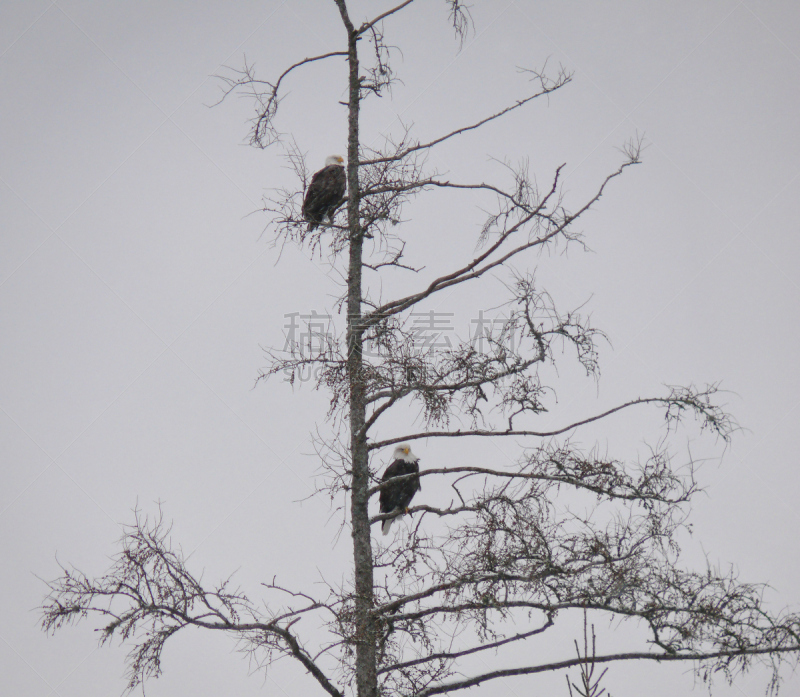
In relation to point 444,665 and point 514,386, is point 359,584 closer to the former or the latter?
point 444,665

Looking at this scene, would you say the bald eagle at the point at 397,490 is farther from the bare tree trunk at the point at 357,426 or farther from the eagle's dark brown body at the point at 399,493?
the bare tree trunk at the point at 357,426

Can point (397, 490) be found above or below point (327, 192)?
below

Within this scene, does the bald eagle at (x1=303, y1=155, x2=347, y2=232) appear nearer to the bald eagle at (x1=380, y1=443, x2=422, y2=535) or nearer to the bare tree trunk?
the bare tree trunk

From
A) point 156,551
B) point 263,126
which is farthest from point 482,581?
point 263,126

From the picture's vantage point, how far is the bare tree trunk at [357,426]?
585 centimetres

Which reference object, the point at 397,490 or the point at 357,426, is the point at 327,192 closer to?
the point at 357,426

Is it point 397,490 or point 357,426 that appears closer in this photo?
point 357,426

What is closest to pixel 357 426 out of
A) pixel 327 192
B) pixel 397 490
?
pixel 397 490

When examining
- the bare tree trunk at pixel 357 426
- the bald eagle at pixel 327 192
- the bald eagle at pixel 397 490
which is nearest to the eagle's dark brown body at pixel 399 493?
the bald eagle at pixel 397 490

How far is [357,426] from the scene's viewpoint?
6.49 meters

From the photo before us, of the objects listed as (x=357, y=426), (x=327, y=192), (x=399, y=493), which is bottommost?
(x=399, y=493)

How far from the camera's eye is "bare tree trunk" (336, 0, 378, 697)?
5848 millimetres

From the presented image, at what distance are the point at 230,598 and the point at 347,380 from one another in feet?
5.97

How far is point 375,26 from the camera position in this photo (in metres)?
7.33
